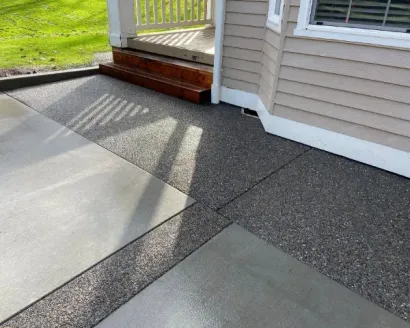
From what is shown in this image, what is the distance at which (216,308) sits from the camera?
4.40 ft

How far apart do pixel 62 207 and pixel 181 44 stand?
3.03 meters

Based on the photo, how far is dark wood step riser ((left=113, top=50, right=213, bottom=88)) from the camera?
12.3 feet

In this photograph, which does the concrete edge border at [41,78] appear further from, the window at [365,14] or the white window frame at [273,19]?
the window at [365,14]

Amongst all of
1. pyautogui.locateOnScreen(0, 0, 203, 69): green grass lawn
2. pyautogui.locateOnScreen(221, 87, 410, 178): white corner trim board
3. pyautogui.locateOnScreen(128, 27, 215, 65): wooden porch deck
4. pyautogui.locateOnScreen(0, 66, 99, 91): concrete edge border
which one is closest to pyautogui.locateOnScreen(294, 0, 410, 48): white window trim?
pyautogui.locateOnScreen(221, 87, 410, 178): white corner trim board

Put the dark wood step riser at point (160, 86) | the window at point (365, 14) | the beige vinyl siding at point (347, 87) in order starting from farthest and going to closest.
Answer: the dark wood step riser at point (160, 86) < the beige vinyl siding at point (347, 87) < the window at point (365, 14)

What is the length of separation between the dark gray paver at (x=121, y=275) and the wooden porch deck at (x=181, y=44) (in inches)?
99.6

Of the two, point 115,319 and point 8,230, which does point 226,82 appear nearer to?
point 8,230

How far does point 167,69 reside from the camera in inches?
158

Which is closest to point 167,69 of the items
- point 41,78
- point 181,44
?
point 181,44

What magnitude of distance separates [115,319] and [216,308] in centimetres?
41

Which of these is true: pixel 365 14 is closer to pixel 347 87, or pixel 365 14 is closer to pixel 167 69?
pixel 347 87

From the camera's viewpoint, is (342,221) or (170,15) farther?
(170,15)

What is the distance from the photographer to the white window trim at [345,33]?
2.13m

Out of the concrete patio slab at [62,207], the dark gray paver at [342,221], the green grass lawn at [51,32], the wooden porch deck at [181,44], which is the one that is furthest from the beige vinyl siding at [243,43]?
the green grass lawn at [51,32]
